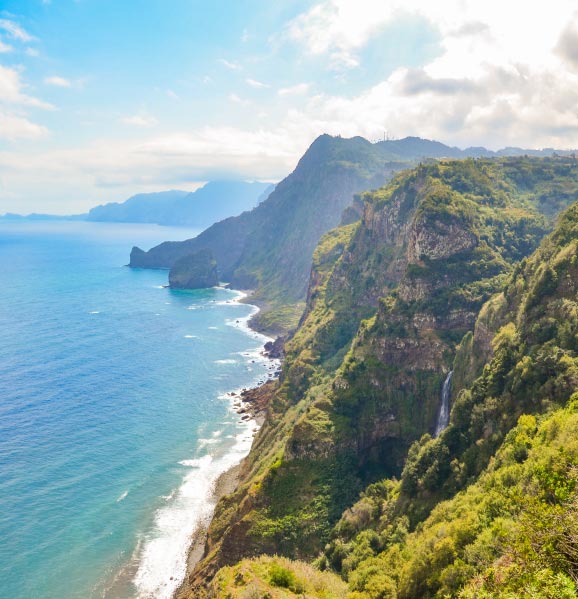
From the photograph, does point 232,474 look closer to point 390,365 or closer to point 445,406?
point 390,365

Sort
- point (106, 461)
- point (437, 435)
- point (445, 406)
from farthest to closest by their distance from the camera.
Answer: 1. point (106, 461)
2. point (445, 406)
3. point (437, 435)

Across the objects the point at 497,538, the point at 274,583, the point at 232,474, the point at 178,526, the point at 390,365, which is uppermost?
the point at 497,538

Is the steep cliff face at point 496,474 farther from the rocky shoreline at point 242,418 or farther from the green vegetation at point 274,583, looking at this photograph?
the rocky shoreline at point 242,418

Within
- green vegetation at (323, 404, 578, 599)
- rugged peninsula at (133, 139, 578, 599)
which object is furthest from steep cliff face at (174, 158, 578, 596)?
green vegetation at (323, 404, 578, 599)

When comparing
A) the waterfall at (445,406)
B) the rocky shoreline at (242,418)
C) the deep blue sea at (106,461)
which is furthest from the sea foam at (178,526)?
A: the waterfall at (445,406)

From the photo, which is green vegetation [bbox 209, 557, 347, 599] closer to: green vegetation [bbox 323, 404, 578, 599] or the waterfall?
green vegetation [bbox 323, 404, 578, 599]

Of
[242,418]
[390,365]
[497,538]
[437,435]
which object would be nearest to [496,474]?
[497,538]
